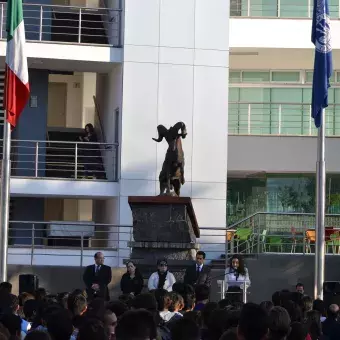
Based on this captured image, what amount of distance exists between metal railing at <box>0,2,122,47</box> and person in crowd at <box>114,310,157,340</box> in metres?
21.9

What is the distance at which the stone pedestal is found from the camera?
22484 mm

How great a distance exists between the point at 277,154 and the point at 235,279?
34.6 feet

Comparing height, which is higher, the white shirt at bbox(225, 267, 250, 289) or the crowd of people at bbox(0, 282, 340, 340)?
the crowd of people at bbox(0, 282, 340, 340)

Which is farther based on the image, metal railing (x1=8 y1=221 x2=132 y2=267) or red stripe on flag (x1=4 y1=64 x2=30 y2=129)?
metal railing (x1=8 y1=221 x2=132 y2=267)

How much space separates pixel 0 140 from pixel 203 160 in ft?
16.8

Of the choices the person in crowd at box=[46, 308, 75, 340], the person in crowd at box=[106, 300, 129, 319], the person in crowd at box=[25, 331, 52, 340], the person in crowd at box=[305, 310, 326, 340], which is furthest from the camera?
the person in crowd at box=[305, 310, 326, 340]

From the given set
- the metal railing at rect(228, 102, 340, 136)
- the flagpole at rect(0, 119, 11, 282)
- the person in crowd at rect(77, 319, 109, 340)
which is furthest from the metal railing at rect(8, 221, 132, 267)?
the person in crowd at rect(77, 319, 109, 340)

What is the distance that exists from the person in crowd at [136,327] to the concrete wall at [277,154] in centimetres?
2491

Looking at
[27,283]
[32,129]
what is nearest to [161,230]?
[27,283]

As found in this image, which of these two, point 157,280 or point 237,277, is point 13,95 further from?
point 237,277

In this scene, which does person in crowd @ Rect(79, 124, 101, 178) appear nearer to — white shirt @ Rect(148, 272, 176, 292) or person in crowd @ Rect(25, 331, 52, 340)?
white shirt @ Rect(148, 272, 176, 292)

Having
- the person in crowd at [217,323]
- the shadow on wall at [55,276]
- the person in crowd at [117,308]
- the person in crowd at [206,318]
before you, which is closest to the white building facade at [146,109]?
the shadow on wall at [55,276]

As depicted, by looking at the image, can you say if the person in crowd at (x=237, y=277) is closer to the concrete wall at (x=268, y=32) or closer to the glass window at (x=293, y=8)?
the concrete wall at (x=268, y=32)

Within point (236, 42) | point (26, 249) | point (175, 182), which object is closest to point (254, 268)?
point (175, 182)
